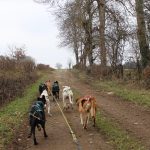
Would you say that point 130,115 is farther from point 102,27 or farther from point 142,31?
point 102,27

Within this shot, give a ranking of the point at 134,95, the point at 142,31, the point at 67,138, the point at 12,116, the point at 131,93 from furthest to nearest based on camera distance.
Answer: the point at 142,31 < the point at 131,93 < the point at 134,95 < the point at 12,116 < the point at 67,138

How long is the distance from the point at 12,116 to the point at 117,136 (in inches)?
245

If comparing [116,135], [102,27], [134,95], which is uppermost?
[102,27]

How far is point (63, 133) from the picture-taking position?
44.3 feet

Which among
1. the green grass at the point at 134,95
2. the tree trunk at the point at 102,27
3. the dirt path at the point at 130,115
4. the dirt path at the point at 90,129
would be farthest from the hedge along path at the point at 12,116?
the tree trunk at the point at 102,27

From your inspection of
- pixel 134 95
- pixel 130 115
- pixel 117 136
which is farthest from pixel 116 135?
pixel 134 95

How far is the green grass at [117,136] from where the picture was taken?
1089cm

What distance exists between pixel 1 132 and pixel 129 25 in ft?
72.2

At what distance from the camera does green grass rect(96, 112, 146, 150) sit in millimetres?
10891

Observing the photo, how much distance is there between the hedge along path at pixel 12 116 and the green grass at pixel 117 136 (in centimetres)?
295

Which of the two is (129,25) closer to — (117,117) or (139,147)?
(117,117)

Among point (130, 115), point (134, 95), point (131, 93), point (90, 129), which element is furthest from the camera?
point (131, 93)

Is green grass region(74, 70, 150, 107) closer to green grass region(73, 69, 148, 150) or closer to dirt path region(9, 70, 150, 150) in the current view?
dirt path region(9, 70, 150, 150)

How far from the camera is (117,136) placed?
40.0ft
